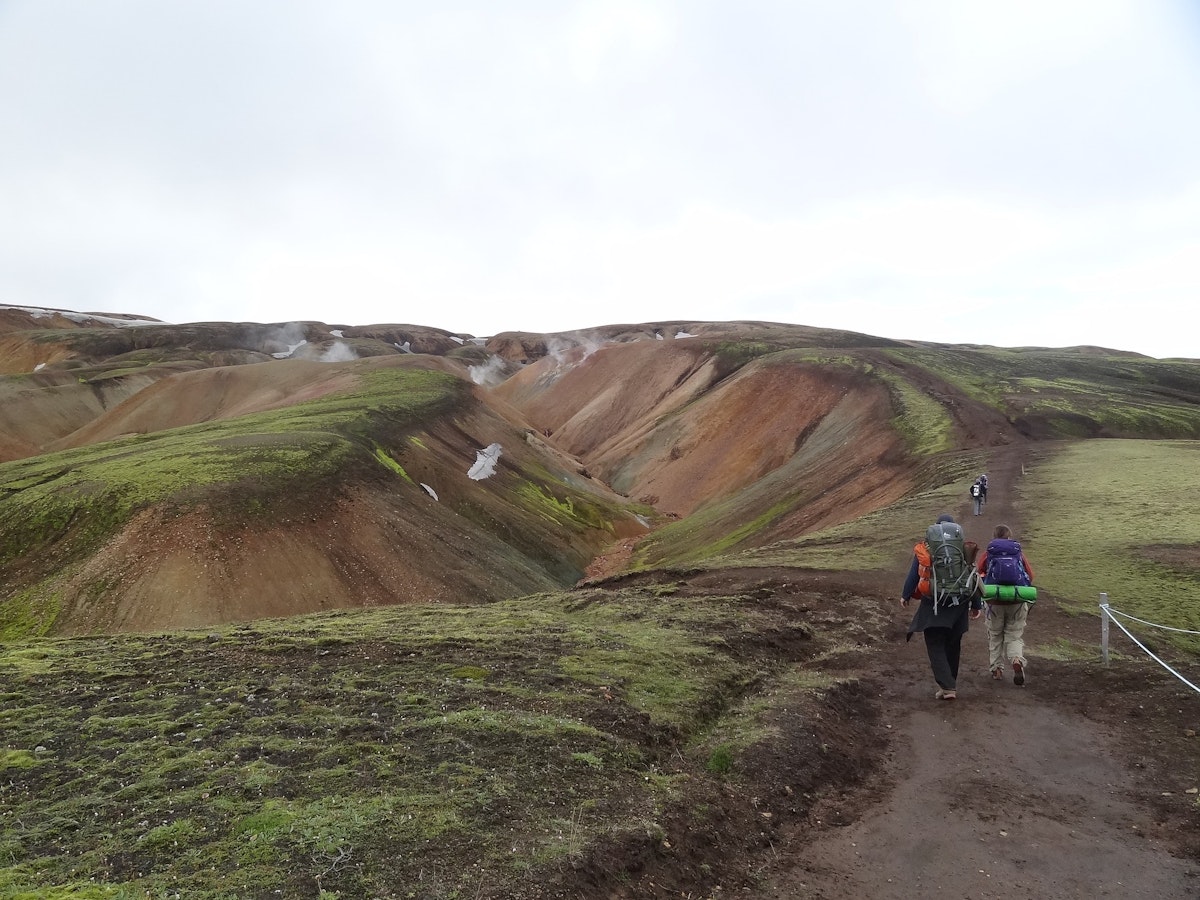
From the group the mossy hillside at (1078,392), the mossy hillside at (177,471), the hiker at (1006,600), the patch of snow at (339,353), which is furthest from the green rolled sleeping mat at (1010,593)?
the patch of snow at (339,353)

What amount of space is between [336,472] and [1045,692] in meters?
32.8

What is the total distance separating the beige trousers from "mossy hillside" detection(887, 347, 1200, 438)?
39.4m

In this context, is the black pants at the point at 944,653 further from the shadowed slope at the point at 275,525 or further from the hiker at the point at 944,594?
the shadowed slope at the point at 275,525

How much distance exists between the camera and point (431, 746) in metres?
8.57

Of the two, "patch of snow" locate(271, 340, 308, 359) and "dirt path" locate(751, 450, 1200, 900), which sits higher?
"patch of snow" locate(271, 340, 308, 359)

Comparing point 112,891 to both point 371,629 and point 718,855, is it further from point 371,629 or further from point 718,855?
point 371,629

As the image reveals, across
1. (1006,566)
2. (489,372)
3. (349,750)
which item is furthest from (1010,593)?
(489,372)

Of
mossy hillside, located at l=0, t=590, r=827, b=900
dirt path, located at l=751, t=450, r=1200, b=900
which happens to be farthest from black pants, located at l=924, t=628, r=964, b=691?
mossy hillside, located at l=0, t=590, r=827, b=900

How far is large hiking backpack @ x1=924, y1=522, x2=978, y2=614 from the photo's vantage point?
11234mm

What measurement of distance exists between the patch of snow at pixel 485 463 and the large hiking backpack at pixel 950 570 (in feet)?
128

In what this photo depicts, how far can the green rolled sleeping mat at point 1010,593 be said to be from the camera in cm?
1123

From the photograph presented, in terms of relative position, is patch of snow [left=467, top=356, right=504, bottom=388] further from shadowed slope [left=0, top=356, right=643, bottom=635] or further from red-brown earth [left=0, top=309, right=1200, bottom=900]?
red-brown earth [left=0, top=309, right=1200, bottom=900]

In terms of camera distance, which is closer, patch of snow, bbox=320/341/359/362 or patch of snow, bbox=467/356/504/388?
patch of snow, bbox=320/341/359/362

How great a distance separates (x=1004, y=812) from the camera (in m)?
7.95
